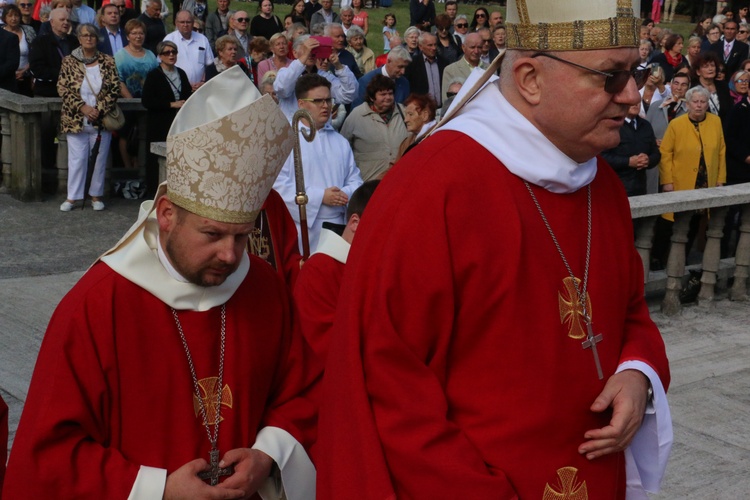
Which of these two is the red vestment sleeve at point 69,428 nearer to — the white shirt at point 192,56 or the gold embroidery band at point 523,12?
the gold embroidery band at point 523,12

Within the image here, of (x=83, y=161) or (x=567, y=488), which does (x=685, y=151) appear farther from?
(x=567, y=488)

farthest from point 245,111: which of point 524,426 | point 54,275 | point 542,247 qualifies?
point 54,275

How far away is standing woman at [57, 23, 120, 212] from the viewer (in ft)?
36.0

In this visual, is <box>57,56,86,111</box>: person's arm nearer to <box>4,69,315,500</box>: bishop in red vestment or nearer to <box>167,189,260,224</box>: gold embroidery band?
<box>4,69,315,500</box>: bishop in red vestment

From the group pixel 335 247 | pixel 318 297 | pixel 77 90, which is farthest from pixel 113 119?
pixel 318 297

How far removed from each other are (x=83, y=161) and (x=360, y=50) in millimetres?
4821

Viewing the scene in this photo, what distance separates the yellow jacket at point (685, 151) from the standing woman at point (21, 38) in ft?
23.1

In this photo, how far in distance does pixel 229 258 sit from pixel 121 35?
11.0m

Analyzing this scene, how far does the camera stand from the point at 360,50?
14.8 meters

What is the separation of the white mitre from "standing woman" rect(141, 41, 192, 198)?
26.9 ft

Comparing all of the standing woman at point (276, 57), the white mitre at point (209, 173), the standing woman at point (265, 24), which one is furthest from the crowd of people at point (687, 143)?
the white mitre at point (209, 173)

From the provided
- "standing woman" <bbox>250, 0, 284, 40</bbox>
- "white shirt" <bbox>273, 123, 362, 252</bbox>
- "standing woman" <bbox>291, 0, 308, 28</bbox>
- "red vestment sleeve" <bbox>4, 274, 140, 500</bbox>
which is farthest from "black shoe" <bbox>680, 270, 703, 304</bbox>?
"standing woman" <bbox>291, 0, 308, 28</bbox>

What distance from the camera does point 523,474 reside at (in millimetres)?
2779

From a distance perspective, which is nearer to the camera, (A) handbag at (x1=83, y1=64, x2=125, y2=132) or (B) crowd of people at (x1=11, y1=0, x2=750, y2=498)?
(B) crowd of people at (x1=11, y1=0, x2=750, y2=498)
